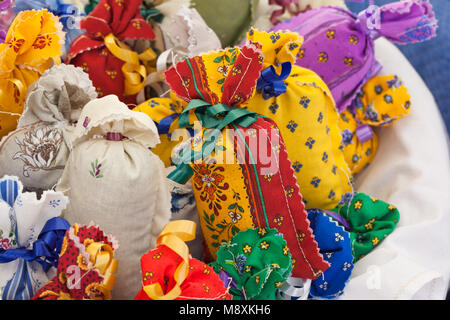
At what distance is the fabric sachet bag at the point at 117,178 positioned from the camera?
0.67 metres

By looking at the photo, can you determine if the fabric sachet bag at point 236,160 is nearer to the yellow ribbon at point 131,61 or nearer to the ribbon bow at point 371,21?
the yellow ribbon at point 131,61

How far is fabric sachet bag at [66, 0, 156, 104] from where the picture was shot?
910mm

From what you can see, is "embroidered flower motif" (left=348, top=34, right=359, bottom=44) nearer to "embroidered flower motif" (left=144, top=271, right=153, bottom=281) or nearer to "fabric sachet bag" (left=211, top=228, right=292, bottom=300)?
"fabric sachet bag" (left=211, top=228, right=292, bottom=300)

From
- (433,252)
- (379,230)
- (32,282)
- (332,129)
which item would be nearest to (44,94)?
(32,282)

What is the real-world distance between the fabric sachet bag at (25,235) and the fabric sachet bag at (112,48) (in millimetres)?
351

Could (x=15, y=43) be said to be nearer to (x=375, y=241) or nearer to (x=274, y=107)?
(x=274, y=107)

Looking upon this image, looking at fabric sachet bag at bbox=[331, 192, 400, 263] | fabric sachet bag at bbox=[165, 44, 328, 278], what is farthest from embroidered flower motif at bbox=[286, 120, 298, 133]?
fabric sachet bag at bbox=[331, 192, 400, 263]

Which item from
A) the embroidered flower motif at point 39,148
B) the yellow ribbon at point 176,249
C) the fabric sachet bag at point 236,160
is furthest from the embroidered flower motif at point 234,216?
the embroidered flower motif at point 39,148

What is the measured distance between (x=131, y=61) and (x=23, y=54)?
0.23 meters

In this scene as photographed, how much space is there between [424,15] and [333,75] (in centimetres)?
24

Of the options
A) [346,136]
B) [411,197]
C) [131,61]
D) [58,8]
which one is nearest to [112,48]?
[131,61]

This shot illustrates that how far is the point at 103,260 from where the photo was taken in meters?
0.59
